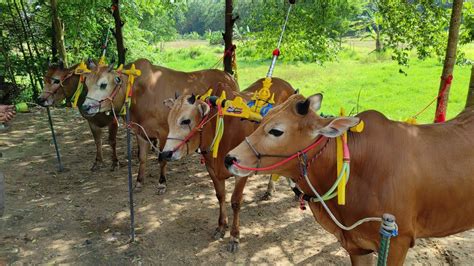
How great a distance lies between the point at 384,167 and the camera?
3.13 metres

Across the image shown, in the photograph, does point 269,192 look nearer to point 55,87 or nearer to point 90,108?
point 90,108

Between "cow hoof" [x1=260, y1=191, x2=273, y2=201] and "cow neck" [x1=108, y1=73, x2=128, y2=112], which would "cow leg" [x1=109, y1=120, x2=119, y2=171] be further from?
"cow hoof" [x1=260, y1=191, x2=273, y2=201]

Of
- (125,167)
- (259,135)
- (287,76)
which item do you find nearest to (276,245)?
(259,135)

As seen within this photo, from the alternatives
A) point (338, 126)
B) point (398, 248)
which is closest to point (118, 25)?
point (338, 126)

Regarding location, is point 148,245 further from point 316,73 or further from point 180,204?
point 316,73

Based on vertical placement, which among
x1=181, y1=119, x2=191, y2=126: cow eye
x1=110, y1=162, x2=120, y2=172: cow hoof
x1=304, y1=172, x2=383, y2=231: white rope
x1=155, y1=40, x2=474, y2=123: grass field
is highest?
x1=181, y1=119, x2=191, y2=126: cow eye

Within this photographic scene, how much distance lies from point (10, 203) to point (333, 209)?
17.9 ft

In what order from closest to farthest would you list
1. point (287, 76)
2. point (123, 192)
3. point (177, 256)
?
point (177, 256) → point (123, 192) → point (287, 76)

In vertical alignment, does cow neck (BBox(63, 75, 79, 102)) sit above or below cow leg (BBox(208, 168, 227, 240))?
above

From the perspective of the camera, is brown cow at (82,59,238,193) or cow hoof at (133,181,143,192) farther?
cow hoof at (133,181,143,192)

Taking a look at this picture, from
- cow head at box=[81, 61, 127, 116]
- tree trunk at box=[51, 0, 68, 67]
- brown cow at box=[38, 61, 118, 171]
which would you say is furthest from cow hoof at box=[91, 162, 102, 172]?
tree trunk at box=[51, 0, 68, 67]

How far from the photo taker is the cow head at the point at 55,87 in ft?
25.3

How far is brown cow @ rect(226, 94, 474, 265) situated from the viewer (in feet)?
10.1

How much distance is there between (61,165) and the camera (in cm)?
788
